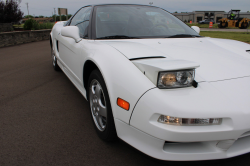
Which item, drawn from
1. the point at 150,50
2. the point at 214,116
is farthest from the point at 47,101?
the point at 214,116

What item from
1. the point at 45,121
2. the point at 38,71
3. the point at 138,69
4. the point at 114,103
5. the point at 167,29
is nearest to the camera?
the point at 138,69

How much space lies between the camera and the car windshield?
256 cm

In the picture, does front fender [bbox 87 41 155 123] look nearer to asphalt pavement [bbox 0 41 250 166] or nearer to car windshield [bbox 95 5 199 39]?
asphalt pavement [bbox 0 41 250 166]

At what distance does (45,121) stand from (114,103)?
1.33 metres

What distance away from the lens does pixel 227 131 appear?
1379mm

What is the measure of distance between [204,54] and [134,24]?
104 cm

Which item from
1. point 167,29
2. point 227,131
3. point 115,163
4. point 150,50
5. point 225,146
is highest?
point 167,29

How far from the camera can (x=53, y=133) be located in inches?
92.5

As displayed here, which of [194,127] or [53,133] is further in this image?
[53,133]

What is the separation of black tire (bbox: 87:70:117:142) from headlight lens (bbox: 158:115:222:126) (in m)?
0.61

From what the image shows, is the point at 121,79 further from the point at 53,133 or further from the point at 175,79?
the point at 53,133

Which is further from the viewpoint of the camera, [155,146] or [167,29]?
[167,29]

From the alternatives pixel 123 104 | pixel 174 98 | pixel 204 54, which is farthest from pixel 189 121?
pixel 204 54

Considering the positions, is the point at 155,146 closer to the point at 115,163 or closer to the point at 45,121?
the point at 115,163
